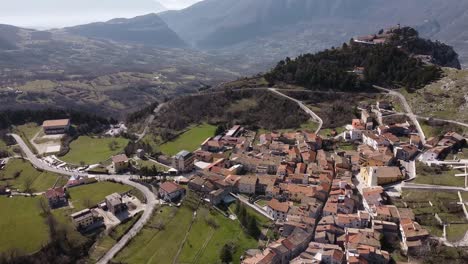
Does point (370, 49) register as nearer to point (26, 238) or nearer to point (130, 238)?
point (130, 238)

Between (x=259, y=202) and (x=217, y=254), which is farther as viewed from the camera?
(x=259, y=202)

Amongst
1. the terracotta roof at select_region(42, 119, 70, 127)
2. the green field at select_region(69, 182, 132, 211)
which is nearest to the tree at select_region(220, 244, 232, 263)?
the green field at select_region(69, 182, 132, 211)

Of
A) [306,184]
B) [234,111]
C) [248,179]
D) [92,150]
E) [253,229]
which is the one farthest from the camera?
[234,111]

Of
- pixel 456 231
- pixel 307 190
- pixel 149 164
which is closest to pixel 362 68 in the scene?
pixel 307 190

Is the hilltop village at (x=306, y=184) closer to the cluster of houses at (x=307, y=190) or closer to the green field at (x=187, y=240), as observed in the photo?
the cluster of houses at (x=307, y=190)

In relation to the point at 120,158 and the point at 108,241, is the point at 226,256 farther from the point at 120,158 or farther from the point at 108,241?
the point at 120,158

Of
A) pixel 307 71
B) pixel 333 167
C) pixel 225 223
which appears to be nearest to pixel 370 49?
pixel 307 71

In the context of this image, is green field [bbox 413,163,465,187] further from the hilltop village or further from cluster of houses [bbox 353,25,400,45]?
cluster of houses [bbox 353,25,400,45]
